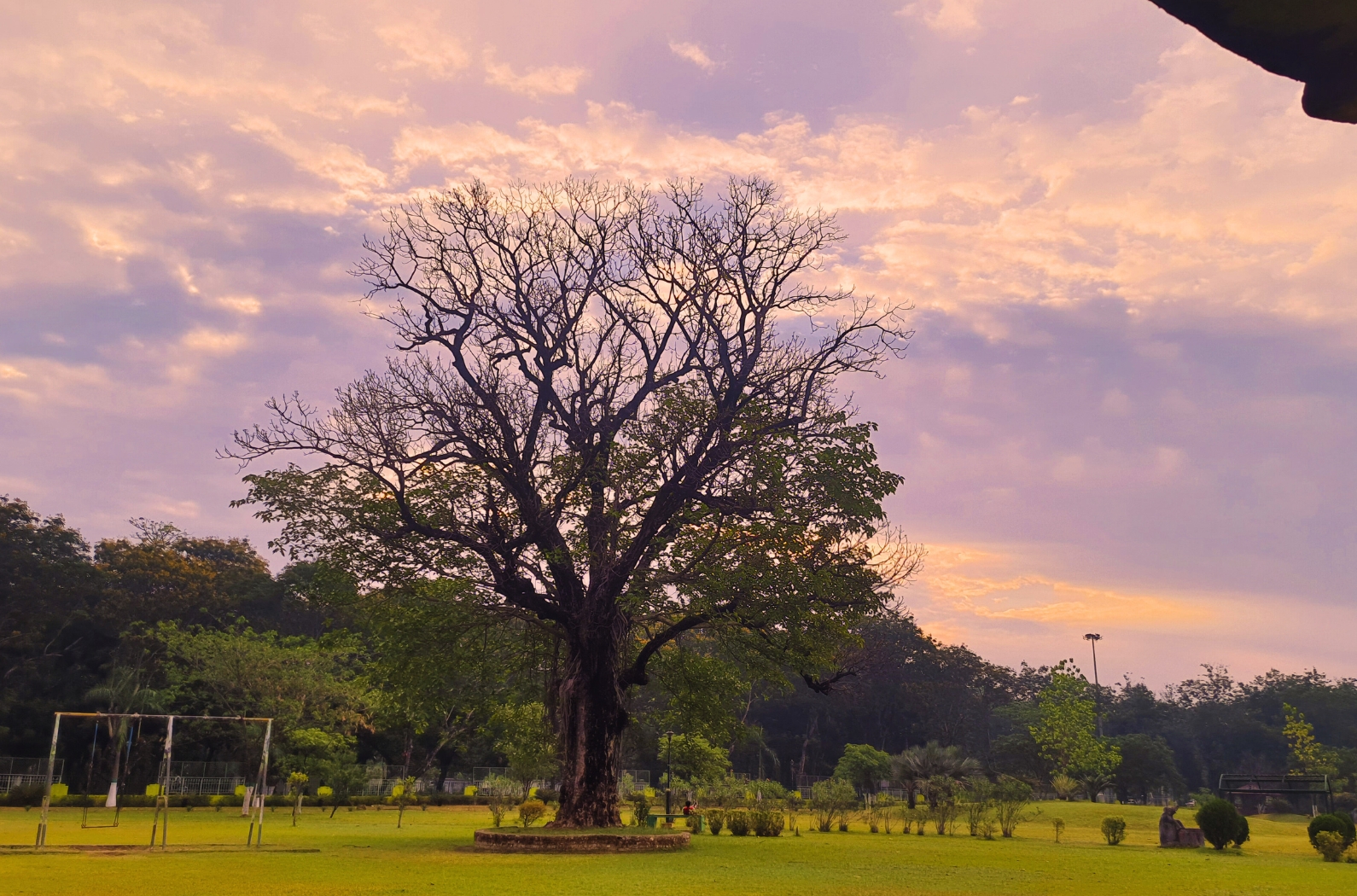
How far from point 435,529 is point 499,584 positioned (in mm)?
2188

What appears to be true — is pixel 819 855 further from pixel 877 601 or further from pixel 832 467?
pixel 832 467

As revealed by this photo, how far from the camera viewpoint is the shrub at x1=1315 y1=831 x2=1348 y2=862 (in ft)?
81.4

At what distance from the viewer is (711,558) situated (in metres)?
24.7

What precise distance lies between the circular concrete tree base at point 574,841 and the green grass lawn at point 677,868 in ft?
2.28

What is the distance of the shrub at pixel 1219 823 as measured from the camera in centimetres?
2775

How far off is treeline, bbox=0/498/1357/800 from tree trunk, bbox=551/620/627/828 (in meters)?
1.99

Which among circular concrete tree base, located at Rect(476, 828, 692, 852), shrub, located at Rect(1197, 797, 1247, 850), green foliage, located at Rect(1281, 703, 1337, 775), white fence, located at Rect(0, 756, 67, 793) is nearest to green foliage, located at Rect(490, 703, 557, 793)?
circular concrete tree base, located at Rect(476, 828, 692, 852)

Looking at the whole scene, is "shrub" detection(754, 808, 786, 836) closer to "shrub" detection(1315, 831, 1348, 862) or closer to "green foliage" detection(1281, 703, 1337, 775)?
Answer: "shrub" detection(1315, 831, 1348, 862)

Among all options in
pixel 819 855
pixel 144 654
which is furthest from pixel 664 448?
pixel 144 654

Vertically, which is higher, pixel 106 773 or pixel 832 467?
pixel 832 467

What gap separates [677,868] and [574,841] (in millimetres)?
4196

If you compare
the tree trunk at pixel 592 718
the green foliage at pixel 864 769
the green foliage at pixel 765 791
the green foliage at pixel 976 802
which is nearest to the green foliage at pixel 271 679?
the green foliage at pixel 765 791

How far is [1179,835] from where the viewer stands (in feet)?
95.4

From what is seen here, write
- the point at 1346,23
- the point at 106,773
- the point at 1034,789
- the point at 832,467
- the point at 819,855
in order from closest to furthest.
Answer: the point at 1346,23 → the point at 819,855 → the point at 832,467 → the point at 106,773 → the point at 1034,789
